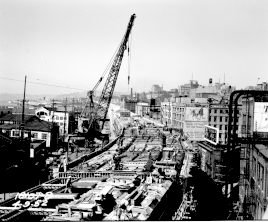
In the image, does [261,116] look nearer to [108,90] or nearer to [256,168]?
[256,168]

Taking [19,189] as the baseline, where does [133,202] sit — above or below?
above

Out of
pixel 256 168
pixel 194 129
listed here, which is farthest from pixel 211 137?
pixel 194 129

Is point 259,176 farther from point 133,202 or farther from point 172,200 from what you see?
point 133,202

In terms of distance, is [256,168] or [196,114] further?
[196,114]

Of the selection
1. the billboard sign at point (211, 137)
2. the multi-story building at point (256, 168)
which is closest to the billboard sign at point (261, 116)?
the multi-story building at point (256, 168)

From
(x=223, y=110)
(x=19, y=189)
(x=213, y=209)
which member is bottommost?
(x=213, y=209)

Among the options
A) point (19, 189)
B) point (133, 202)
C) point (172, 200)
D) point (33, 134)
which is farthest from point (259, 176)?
point (33, 134)

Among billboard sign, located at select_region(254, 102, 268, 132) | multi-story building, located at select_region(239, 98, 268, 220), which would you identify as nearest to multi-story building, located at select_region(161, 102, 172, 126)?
multi-story building, located at select_region(239, 98, 268, 220)

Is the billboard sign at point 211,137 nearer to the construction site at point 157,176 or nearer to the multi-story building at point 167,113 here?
the construction site at point 157,176
